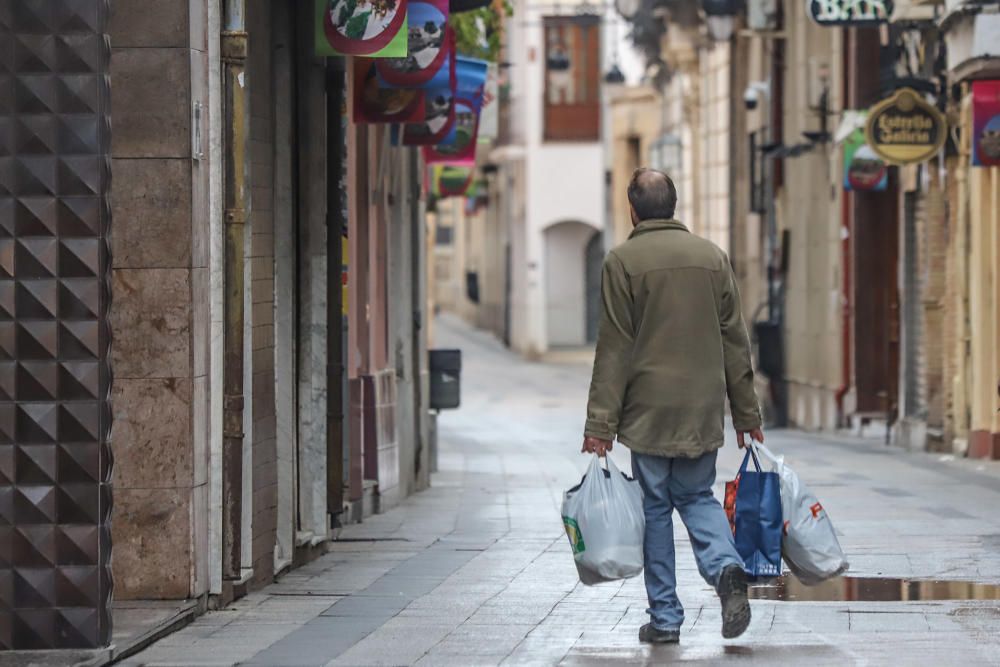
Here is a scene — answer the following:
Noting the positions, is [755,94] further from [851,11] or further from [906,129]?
[906,129]

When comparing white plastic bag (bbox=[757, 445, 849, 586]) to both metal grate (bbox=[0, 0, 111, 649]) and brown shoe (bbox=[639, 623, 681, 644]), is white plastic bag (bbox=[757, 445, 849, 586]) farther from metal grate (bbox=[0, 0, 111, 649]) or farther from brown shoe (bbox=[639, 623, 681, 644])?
metal grate (bbox=[0, 0, 111, 649])

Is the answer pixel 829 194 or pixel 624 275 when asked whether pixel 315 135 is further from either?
pixel 829 194

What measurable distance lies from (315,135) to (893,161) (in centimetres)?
1181

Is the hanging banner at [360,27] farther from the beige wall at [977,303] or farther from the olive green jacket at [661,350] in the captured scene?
the beige wall at [977,303]

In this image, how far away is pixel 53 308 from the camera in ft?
27.6

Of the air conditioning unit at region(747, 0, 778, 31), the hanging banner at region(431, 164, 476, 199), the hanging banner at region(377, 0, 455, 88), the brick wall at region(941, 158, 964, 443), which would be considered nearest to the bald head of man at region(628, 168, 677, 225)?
the hanging banner at region(377, 0, 455, 88)

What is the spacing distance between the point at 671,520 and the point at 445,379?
12.7 metres

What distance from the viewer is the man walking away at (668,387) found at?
29.2 feet

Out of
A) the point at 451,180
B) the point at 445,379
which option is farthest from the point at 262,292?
the point at 451,180

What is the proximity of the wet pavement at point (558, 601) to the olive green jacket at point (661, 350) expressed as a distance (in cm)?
83

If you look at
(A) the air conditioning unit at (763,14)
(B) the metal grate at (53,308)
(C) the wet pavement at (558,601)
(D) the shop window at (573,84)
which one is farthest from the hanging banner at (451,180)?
(D) the shop window at (573,84)

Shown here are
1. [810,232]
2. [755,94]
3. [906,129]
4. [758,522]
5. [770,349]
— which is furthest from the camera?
[755,94]

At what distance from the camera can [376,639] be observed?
A: 30.0 ft

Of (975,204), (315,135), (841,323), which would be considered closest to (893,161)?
(975,204)
